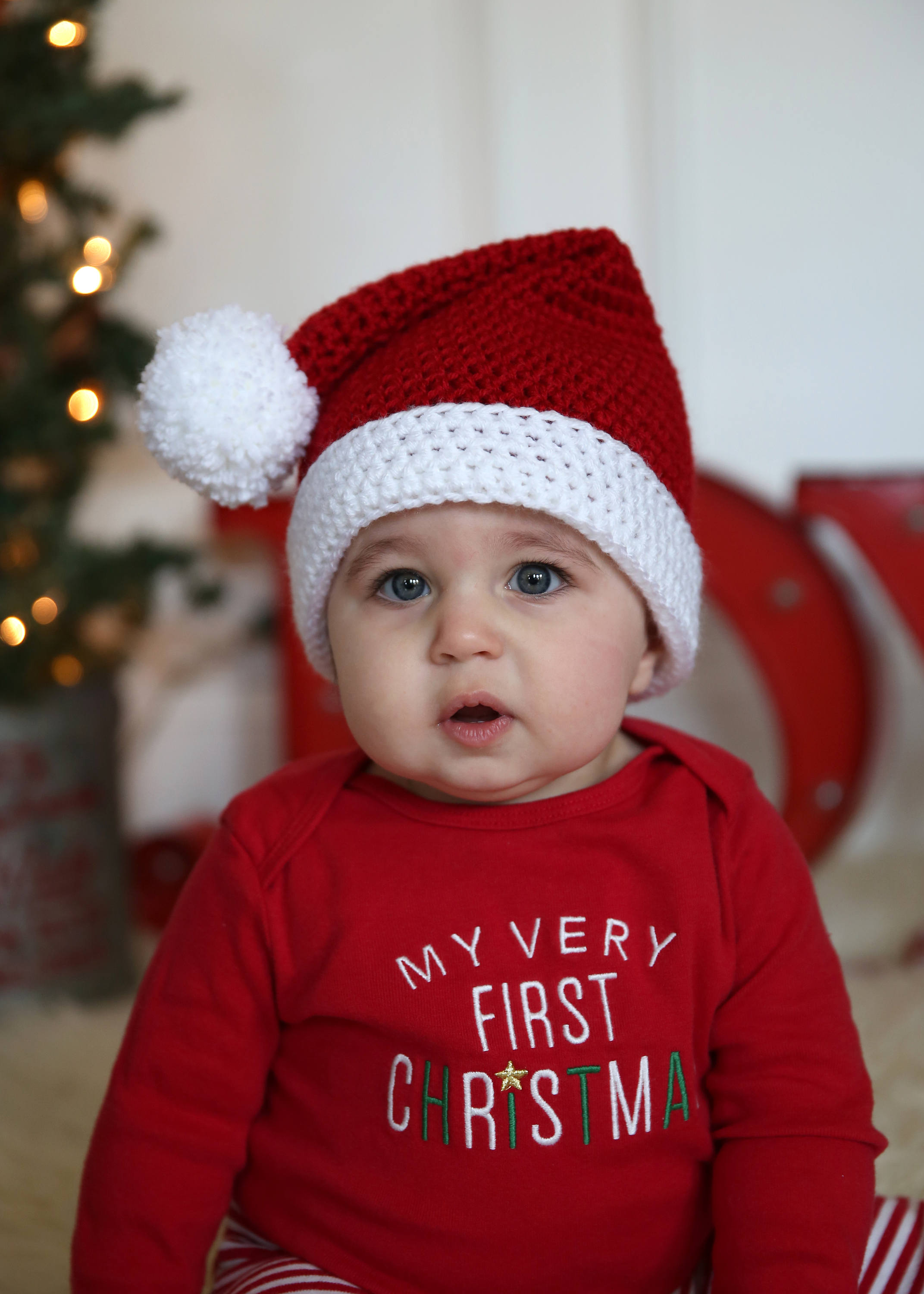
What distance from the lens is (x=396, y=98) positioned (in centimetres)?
191

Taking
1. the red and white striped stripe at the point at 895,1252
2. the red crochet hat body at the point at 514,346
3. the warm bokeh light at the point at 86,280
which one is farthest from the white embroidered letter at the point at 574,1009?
the warm bokeh light at the point at 86,280

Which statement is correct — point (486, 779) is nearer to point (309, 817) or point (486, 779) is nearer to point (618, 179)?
point (309, 817)

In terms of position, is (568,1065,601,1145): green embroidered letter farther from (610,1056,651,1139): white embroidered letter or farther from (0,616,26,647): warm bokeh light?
(0,616,26,647): warm bokeh light

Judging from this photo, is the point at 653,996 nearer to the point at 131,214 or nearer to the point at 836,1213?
the point at 836,1213

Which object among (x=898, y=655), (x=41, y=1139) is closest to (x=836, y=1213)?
(x=41, y=1139)

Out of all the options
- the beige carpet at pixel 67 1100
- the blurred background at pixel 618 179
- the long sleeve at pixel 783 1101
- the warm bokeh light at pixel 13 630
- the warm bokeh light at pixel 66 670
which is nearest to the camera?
the long sleeve at pixel 783 1101

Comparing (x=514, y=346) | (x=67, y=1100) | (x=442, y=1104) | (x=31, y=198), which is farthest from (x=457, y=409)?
(x=31, y=198)

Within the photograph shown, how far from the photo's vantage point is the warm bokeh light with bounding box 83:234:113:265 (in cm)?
157

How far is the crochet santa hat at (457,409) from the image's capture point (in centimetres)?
72

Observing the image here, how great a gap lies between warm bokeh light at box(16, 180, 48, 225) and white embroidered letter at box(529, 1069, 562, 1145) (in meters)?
1.36

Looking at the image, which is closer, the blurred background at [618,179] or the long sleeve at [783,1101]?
the long sleeve at [783,1101]

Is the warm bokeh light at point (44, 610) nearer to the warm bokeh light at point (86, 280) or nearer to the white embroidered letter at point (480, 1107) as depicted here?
the warm bokeh light at point (86, 280)

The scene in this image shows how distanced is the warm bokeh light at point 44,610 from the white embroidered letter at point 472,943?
3.15ft

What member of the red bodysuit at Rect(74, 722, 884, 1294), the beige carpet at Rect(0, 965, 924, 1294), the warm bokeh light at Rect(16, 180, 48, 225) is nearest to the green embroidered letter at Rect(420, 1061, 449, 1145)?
the red bodysuit at Rect(74, 722, 884, 1294)
